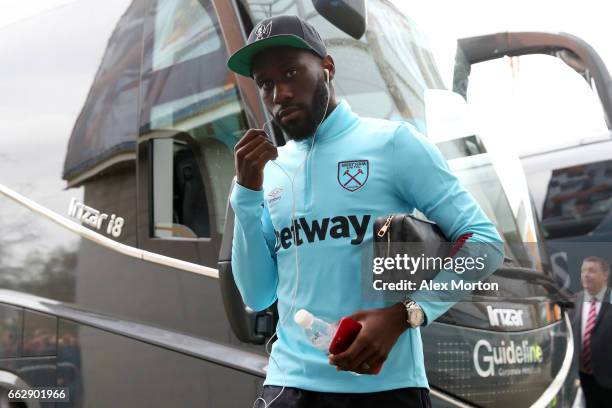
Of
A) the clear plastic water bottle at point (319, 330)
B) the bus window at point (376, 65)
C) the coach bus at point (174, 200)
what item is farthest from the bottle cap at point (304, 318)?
the bus window at point (376, 65)

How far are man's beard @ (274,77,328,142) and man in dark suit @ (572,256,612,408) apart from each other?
1.64m

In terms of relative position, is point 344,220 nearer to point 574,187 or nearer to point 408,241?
point 408,241

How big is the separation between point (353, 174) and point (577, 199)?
8477 millimetres

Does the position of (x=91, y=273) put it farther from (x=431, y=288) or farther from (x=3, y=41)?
(x=431, y=288)

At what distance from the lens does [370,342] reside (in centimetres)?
188

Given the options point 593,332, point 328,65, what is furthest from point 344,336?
point 593,332

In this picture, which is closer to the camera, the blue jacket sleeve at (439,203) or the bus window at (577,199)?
the blue jacket sleeve at (439,203)

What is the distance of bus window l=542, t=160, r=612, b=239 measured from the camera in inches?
385

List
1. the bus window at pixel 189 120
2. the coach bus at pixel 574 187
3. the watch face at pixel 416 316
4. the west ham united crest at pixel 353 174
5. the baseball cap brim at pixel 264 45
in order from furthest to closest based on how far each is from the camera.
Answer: the coach bus at pixel 574 187 < the bus window at pixel 189 120 < the baseball cap brim at pixel 264 45 < the west ham united crest at pixel 353 174 < the watch face at pixel 416 316

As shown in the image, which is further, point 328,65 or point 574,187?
point 574,187

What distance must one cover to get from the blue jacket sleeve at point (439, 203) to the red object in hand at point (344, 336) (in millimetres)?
193

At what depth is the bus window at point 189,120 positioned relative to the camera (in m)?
3.49

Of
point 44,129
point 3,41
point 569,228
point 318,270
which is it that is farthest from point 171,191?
point 569,228

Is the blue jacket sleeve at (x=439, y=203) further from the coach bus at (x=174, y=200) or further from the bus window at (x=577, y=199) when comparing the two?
the bus window at (x=577, y=199)
